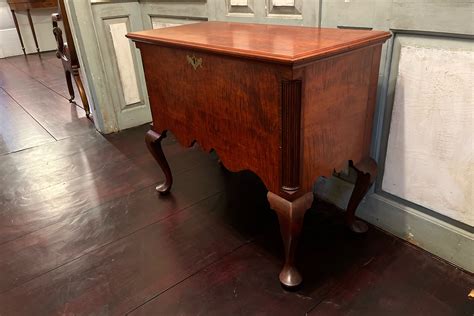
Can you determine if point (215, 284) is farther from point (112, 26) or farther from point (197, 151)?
point (112, 26)

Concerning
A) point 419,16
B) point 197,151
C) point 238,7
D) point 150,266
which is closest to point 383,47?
point 419,16

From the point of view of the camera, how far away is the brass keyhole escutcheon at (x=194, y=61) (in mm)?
1111

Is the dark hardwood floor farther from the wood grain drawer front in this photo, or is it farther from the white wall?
the white wall

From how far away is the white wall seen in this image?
512 centimetres

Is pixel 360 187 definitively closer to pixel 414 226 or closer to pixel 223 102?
pixel 414 226

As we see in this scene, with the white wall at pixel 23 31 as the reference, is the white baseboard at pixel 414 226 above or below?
below

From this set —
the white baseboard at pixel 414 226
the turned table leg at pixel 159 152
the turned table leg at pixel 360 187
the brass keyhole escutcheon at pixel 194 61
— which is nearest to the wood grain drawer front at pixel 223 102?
the brass keyhole escutcheon at pixel 194 61

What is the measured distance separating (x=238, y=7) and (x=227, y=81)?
729 millimetres

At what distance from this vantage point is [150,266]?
1.29 metres

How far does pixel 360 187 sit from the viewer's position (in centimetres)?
130

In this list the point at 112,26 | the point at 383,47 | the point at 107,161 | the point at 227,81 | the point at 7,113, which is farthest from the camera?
the point at 7,113

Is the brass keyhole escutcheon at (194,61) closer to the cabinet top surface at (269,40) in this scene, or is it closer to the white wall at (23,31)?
the cabinet top surface at (269,40)

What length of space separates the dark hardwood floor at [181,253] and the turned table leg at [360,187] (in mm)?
42

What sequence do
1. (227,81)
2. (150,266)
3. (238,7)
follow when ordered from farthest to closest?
(238,7), (150,266), (227,81)
